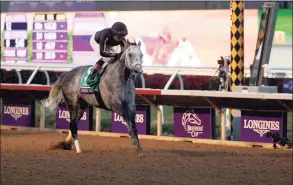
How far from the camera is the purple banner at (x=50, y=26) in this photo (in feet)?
69.2

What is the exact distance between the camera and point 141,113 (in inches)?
645

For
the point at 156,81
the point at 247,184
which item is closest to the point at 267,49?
the point at 247,184

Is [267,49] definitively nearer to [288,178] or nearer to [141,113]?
[141,113]

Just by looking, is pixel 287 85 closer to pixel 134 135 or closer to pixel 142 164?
pixel 134 135

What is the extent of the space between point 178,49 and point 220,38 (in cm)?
154

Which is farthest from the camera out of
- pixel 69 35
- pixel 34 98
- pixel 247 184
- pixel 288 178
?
pixel 69 35

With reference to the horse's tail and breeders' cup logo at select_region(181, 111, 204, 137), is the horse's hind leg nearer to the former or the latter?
the horse's tail

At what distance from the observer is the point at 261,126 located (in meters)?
14.6

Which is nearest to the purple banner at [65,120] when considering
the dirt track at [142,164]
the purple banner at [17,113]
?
the purple banner at [17,113]

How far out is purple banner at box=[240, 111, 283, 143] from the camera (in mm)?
14406

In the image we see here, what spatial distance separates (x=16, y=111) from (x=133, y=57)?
267 inches

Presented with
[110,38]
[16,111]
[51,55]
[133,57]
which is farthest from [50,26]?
[133,57]

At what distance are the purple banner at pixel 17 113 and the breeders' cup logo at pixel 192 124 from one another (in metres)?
4.06

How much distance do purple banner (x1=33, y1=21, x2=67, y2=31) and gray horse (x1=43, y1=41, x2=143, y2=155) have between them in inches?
283
